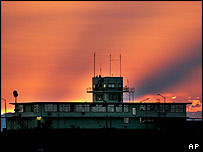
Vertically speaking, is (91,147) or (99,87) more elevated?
(99,87)

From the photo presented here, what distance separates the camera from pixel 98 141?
112312mm

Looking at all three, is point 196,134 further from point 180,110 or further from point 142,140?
point 180,110

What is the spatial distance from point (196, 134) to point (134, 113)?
89.3 feet

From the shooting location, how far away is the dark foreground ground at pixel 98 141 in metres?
106

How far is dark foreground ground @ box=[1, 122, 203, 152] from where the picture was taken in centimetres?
10581

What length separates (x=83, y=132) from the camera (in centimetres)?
12625

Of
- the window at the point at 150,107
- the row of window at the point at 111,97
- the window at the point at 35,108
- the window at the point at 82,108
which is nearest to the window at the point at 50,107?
the window at the point at 35,108

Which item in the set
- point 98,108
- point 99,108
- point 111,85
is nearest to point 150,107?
point 111,85

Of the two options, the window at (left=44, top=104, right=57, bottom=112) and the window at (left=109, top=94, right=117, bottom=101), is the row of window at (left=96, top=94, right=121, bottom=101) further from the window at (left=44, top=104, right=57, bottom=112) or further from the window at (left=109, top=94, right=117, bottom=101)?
the window at (left=44, top=104, right=57, bottom=112)

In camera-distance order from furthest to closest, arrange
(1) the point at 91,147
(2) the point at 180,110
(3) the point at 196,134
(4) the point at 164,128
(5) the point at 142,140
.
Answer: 1. (2) the point at 180,110
2. (4) the point at 164,128
3. (3) the point at 196,134
4. (5) the point at 142,140
5. (1) the point at 91,147

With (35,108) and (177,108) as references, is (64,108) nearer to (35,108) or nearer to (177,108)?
(35,108)

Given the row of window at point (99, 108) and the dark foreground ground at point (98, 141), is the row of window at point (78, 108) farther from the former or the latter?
the dark foreground ground at point (98, 141)

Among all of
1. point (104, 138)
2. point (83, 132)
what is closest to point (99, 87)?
point (83, 132)

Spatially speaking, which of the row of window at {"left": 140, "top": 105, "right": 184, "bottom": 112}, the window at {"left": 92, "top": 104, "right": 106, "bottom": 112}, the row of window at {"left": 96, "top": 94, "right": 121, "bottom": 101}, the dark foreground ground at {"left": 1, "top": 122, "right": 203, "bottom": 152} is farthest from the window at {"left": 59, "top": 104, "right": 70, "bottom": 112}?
the dark foreground ground at {"left": 1, "top": 122, "right": 203, "bottom": 152}
